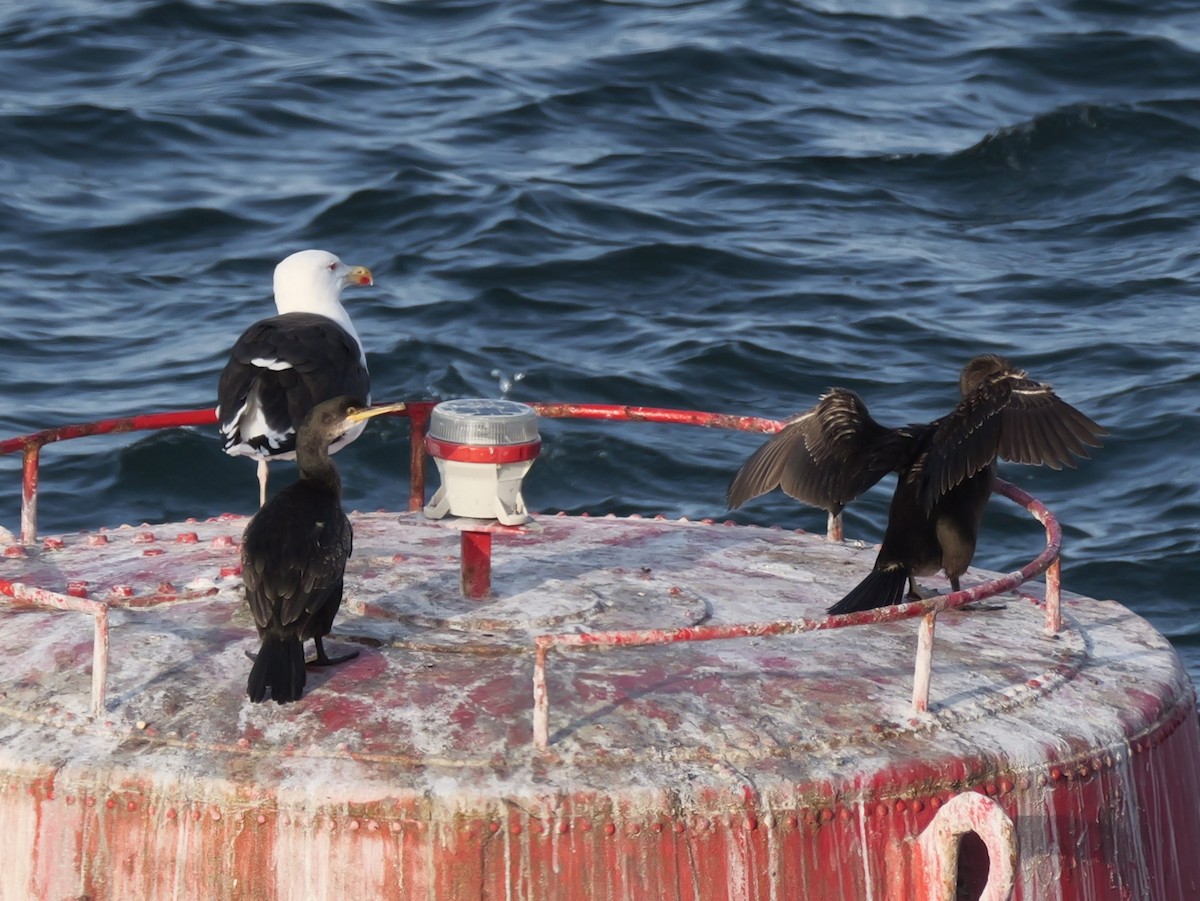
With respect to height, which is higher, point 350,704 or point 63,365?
point 350,704

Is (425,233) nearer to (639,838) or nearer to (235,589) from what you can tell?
(235,589)

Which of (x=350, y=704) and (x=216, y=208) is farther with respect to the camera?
(x=216, y=208)

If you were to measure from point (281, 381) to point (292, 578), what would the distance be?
234 centimetres

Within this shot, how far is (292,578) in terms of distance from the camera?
5410 millimetres

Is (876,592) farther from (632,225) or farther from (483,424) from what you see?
(632,225)

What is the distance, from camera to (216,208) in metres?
17.5

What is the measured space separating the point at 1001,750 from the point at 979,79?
55.5 feet

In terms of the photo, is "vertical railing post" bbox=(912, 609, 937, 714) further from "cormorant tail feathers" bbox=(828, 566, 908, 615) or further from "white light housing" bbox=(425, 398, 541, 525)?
"white light housing" bbox=(425, 398, 541, 525)

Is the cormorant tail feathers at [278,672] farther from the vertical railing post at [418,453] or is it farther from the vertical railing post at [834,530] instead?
the vertical railing post at [834,530]

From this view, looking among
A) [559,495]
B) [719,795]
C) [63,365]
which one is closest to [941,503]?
[719,795]

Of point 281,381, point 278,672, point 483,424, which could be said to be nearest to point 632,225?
point 281,381

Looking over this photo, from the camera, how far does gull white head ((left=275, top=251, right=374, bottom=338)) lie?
9.17m

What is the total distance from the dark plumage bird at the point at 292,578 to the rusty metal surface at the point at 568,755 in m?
0.12

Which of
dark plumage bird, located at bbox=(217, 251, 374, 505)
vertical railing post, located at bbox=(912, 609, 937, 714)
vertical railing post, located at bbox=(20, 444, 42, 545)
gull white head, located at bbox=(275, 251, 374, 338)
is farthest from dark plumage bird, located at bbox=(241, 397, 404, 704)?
gull white head, located at bbox=(275, 251, 374, 338)
